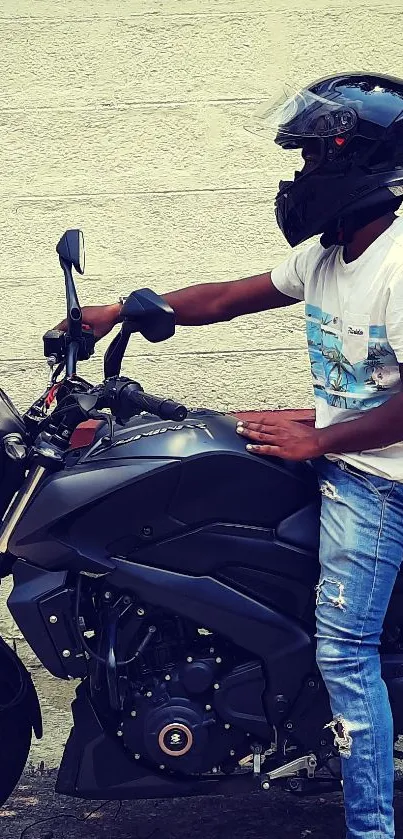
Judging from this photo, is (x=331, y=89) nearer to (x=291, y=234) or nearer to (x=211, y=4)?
(x=291, y=234)

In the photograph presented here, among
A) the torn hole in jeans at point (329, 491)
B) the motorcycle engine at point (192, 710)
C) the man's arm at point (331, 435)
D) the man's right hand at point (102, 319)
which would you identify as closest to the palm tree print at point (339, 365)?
the man's arm at point (331, 435)

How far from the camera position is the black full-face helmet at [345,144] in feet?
8.91

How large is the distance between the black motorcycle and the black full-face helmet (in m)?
0.52

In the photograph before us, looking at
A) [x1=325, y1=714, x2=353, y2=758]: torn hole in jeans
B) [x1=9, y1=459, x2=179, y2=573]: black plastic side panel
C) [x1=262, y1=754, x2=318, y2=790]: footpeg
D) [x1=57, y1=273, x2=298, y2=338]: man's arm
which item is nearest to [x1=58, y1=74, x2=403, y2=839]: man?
[x1=325, y1=714, x2=353, y2=758]: torn hole in jeans

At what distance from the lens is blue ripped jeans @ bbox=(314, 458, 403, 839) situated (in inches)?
109

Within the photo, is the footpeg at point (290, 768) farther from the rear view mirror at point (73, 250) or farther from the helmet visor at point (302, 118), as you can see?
the helmet visor at point (302, 118)

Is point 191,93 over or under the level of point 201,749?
over

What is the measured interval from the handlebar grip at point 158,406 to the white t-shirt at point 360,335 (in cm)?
45

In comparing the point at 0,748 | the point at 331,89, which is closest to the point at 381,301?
the point at 331,89

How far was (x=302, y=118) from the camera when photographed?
2.73 metres

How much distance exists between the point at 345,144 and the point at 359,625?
107 cm

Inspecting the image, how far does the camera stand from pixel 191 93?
5.08m

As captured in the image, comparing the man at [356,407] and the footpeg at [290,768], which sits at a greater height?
the man at [356,407]

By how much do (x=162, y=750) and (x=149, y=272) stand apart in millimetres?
2694
